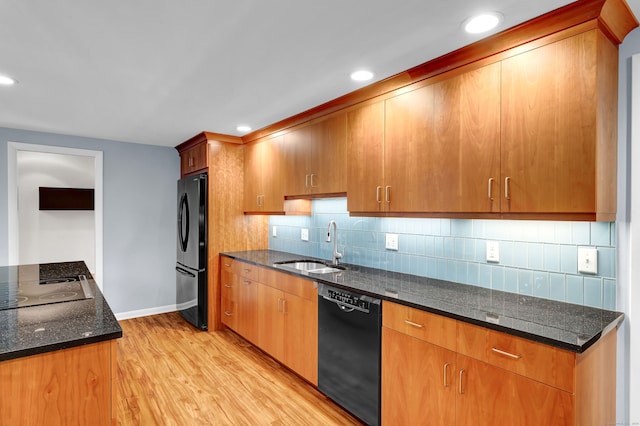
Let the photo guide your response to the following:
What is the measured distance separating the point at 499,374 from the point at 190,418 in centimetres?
197

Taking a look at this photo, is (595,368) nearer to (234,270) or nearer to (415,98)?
(415,98)

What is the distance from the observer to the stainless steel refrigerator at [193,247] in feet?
13.0

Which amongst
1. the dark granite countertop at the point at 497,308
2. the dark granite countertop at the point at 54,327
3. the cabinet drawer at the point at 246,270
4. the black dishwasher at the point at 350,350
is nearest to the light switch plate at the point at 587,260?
the dark granite countertop at the point at 497,308

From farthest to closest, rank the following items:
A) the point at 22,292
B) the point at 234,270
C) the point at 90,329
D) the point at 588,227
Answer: the point at 234,270 → the point at 22,292 → the point at 588,227 → the point at 90,329

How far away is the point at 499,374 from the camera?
1.49 meters

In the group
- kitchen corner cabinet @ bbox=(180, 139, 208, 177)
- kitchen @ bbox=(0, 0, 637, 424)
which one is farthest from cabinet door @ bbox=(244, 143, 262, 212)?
kitchen corner cabinet @ bbox=(180, 139, 208, 177)

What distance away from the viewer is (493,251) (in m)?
2.11

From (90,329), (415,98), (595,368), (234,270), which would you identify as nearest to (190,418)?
(90,329)

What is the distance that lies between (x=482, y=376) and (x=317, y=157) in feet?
6.81

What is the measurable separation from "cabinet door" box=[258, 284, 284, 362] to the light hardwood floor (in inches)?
6.5

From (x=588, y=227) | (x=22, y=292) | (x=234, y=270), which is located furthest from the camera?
(x=234, y=270)

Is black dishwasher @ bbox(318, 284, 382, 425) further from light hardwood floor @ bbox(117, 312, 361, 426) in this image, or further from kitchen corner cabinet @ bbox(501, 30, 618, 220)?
kitchen corner cabinet @ bbox(501, 30, 618, 220)

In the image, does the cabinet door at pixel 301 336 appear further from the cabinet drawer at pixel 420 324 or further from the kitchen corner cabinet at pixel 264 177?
the kitchen corner cabinet at pixel 264 177

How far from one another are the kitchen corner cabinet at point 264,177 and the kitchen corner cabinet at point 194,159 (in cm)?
48
